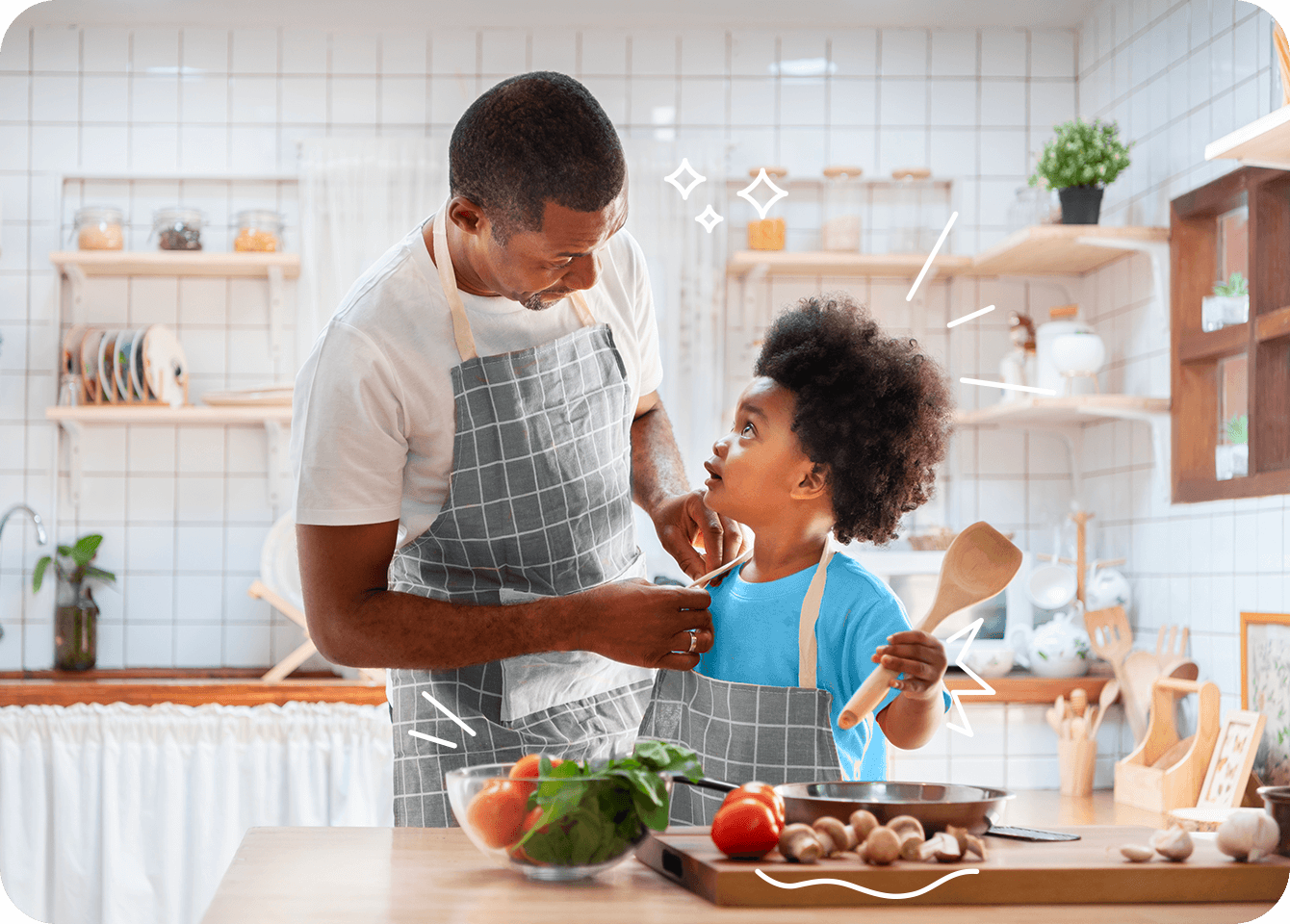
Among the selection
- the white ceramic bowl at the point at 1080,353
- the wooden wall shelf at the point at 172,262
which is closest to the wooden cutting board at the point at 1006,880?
the white ceramic bowl at the point at 1080,353

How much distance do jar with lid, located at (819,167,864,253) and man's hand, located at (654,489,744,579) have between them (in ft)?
6.17

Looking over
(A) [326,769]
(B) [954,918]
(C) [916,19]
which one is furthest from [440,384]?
(C) [916,19]

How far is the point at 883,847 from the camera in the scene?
0.67 meters

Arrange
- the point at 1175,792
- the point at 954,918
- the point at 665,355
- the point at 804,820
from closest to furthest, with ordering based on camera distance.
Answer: the point at 954,918
the point at 804,820
the point at 1175,792
the point at 665,355

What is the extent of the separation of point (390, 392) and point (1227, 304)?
1.90m

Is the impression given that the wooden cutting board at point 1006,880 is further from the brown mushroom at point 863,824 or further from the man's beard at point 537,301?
the man's beard at point 537,301

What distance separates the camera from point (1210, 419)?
2.52 m

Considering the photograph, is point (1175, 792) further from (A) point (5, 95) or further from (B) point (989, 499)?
(A) point (5, 95)

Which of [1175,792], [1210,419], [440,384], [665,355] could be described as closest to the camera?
[440,384]

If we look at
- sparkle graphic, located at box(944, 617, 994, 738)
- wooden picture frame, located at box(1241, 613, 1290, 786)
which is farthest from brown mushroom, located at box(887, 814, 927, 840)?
wooden picture frame, located at box(1241, 613, 1290, 786)

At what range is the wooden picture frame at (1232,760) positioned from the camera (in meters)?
2.04

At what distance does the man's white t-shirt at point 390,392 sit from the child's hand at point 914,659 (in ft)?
1.70

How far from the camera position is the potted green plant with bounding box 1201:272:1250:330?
2332mm

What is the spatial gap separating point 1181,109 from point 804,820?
2305 millimetres
